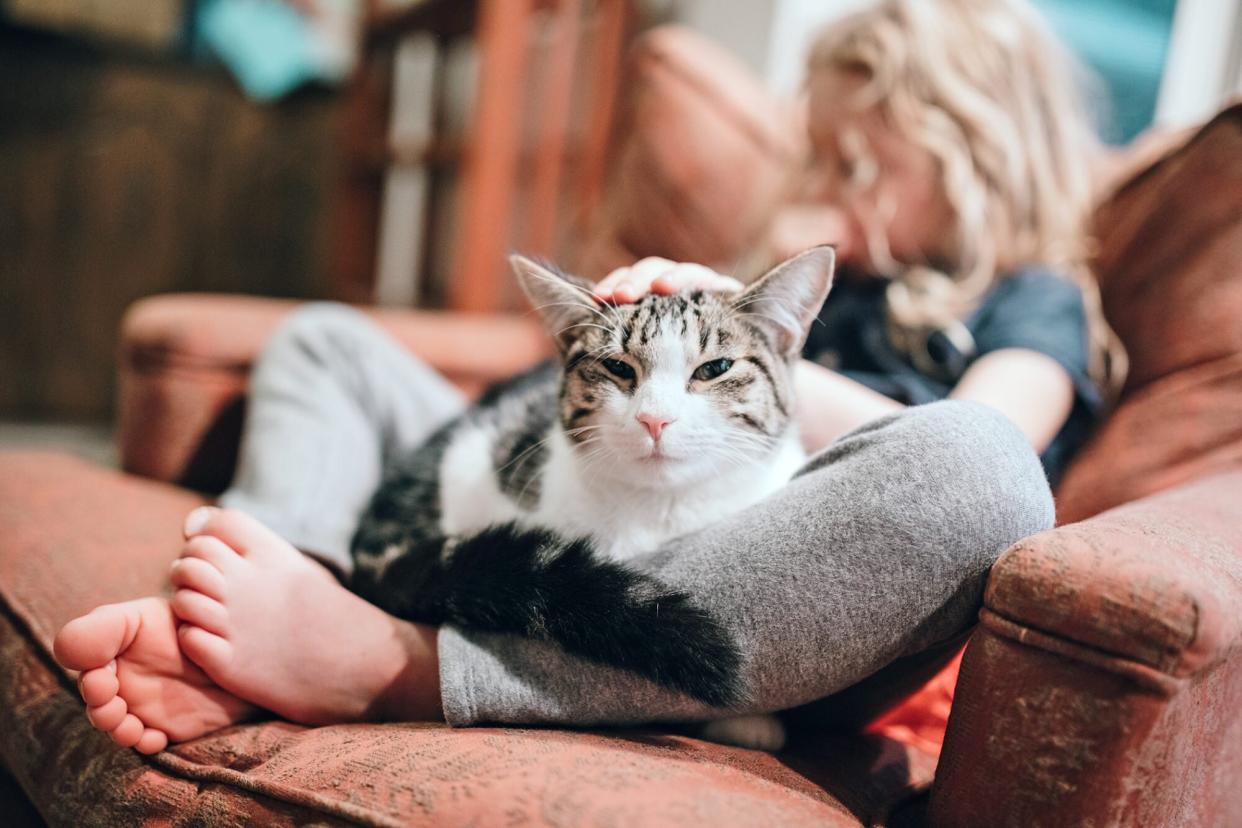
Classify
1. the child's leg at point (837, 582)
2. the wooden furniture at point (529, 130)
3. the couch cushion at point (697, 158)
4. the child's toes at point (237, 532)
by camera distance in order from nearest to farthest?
the child's leg at point (837, 582) < the child's toes at point (237, 532) < the couch cushion at point (697, 158) < the wooden furniture at point (529, 130)

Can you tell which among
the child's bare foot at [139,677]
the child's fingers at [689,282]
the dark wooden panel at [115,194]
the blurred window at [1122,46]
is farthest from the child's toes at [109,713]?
the dark wooden panel at [115,194]

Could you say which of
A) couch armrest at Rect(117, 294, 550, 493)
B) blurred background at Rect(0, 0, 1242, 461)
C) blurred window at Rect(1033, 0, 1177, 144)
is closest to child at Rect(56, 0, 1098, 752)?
couch armrest at Rect(117, 294, 550, 493)

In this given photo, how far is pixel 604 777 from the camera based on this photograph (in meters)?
0.60

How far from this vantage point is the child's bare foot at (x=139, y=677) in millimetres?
704

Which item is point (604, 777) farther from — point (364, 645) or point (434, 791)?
point (364, 645)

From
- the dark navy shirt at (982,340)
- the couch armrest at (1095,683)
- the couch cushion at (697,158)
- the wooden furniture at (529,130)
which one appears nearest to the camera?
the couch armrest at (1095,683)

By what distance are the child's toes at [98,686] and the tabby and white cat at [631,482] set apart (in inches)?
9.0

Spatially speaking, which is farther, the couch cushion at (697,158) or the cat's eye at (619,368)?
the couch cushion at (697,158)

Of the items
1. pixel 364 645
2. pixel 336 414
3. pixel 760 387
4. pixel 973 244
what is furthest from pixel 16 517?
pixel 973 244

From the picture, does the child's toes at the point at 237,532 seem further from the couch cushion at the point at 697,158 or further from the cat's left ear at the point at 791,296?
the couch cushion at the point at 697,158

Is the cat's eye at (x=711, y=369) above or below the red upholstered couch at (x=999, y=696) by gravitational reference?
above

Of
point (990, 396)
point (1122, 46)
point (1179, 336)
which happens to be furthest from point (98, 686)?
point (1122, 46)

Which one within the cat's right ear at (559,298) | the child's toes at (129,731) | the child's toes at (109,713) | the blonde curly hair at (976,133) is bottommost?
the child's toes at (129,731)

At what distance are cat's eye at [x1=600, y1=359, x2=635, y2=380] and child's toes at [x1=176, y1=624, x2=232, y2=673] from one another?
1.33 feet
